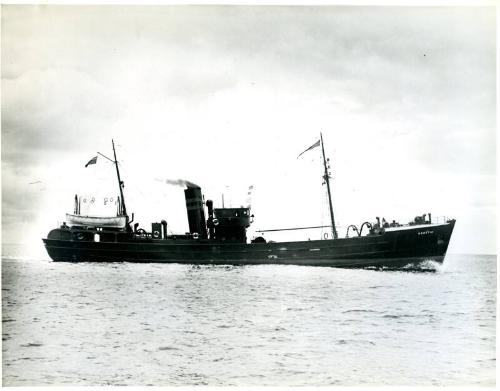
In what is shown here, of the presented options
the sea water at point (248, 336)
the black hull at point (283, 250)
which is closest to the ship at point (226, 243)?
the black hull at point (283, 250)

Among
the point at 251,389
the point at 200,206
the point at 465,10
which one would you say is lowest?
the point at 251,389

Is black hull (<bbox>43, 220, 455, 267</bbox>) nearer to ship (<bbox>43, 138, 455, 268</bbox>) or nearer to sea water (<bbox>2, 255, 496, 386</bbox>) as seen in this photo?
ship (<bbox>43, 138, 455, 268</bbox>)

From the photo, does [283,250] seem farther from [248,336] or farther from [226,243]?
[248,336]

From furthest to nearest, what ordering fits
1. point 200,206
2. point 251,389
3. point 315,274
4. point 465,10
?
point 200,206
point 315,274
point 465,10
point 251,389

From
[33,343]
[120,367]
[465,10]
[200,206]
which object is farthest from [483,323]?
[200,206]

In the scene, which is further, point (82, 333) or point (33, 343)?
point (82, 333)

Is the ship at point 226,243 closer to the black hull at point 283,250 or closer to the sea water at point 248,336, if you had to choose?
the black hull at point 283,250

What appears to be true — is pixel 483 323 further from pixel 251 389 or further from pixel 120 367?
pixel 120 367
